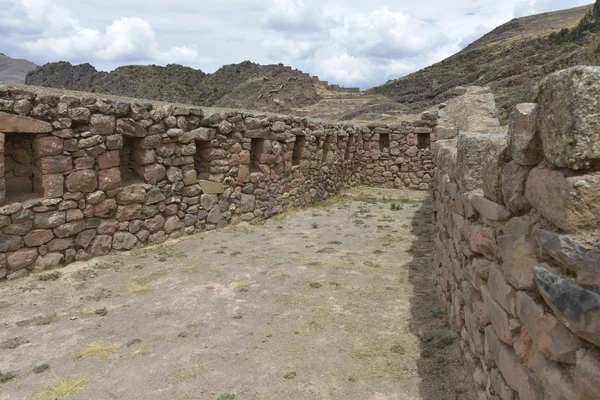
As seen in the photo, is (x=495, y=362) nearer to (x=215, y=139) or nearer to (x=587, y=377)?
(x=587, y=377)

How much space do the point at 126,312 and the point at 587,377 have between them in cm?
442

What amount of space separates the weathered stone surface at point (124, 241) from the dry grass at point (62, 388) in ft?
10.9

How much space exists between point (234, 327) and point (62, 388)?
5.13 ft

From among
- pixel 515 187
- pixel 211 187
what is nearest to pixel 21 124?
pixel 211 187

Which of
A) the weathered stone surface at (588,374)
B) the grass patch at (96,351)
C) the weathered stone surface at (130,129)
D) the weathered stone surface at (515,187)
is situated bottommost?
the grass patch at (96,351)

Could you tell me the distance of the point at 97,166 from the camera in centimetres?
619

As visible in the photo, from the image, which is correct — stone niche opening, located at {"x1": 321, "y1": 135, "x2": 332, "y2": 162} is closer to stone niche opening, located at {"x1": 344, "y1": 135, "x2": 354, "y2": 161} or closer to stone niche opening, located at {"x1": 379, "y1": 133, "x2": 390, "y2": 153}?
stone niche opening, located at {"x1": 344, "y1": 135, "x2": 354, "y2": 161}

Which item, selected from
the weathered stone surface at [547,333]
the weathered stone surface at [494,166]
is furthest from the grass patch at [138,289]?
the weathered stone surface at [547,333]

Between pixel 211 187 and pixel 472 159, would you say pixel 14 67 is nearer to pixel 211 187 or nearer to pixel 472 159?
pixel 211 187

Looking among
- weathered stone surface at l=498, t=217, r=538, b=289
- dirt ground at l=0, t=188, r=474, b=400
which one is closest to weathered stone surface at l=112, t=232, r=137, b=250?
dirt ground at l=0, t=188, r=474, b=400

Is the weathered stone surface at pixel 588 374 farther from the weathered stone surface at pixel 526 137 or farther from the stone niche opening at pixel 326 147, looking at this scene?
the stone niche opening at pixel 326 147

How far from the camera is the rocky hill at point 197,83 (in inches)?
1214

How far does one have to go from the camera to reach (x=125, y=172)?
7.01 meters

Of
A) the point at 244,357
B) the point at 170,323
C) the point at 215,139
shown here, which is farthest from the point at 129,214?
the point at 244,357
